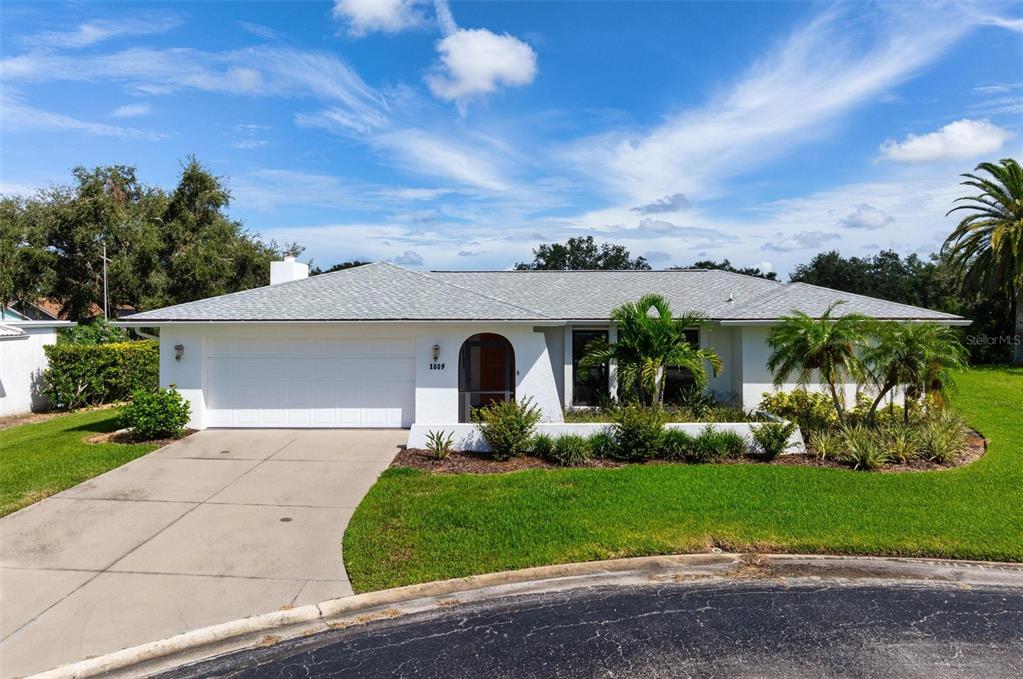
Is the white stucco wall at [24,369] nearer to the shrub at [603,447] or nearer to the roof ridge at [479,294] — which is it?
the roof ridge at [479,294]

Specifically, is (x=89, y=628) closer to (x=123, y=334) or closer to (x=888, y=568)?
(x=888, y=568)

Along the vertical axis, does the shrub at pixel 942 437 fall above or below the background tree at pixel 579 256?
below

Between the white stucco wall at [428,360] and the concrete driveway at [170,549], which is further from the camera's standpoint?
the white stucco wall at [428,360]

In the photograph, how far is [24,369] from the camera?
1669 centimetres

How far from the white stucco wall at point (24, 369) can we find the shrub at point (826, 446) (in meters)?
21.0

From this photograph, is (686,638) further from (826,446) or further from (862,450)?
(826,446)

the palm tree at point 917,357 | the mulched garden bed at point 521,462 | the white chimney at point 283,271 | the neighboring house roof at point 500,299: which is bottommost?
the mulched garden bed at point 521,462

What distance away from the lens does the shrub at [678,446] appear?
11.0 meters

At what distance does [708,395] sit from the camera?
48.3 ft

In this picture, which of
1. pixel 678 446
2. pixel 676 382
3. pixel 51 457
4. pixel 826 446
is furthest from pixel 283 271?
pixel 826 446

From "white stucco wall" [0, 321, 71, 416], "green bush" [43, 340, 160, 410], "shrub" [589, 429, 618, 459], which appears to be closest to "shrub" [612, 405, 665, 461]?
"shrub" [589, 429, 618, 459]

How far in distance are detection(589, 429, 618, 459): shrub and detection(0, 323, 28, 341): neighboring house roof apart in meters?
16.7

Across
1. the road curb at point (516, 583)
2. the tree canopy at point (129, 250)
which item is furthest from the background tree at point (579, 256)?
the road curb at point (516, 583)

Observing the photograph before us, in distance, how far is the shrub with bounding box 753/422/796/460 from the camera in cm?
1097
